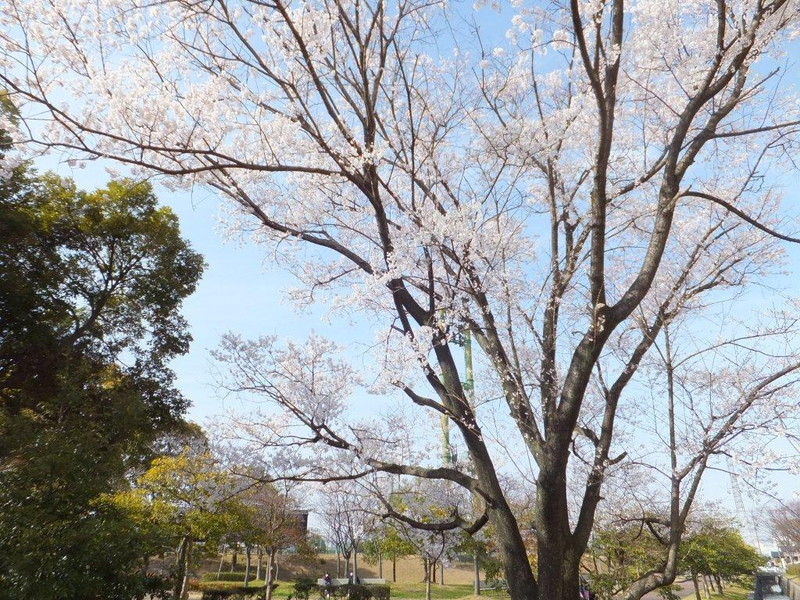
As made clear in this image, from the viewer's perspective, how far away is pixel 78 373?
872 centimetres

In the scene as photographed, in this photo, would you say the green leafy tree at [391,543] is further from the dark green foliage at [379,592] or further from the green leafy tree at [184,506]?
the green leafy tree at [184,506]

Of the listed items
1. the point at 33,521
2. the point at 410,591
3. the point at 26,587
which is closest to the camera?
the point at 26,587

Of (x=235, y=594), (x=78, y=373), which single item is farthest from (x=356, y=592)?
(x=78, y=373)

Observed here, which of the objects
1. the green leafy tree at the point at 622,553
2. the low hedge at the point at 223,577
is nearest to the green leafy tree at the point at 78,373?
the green leafy tree at the point at 622,553

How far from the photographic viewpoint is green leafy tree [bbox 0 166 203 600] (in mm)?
5531

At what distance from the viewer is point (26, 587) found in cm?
497

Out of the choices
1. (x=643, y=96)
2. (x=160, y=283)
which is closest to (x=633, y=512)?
(x=643, y=96)

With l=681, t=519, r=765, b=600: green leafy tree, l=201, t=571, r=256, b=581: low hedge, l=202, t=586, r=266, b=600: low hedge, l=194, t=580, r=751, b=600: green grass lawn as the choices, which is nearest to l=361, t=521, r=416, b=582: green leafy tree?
l=194, t=580, r=751, b=600: green grass lawn

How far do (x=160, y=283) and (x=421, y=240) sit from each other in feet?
30.8

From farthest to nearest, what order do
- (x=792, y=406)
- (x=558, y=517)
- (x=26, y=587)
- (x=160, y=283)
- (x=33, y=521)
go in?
1. (x=160, y=283)
2. (x=33, y=521)
3. (x=26, y=587)
4. (x=792, y=406)
5. (x=558, y=517)

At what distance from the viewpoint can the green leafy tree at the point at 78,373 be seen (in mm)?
5531

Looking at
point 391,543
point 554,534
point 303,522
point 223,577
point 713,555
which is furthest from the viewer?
point 303,522

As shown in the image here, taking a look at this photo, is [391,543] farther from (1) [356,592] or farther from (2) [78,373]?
(2) [78,373]

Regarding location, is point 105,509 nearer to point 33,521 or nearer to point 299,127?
point 33,521
